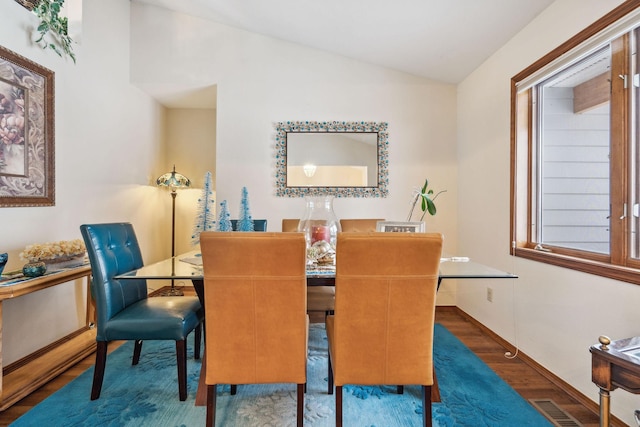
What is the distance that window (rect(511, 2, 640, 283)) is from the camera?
157 cm

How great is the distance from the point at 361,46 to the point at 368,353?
295 cm

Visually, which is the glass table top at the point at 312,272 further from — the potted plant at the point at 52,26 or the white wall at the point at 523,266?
the potted plant at the point at 52,26

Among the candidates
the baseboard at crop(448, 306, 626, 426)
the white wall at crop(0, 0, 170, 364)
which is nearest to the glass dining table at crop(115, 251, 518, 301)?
the baseboard at crop(448, 306, 626, 426)

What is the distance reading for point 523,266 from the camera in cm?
230

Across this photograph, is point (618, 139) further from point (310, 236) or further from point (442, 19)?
point (310, 236)

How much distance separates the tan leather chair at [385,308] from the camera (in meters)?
1.23

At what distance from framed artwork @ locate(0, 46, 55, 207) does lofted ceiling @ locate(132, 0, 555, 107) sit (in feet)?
5.57

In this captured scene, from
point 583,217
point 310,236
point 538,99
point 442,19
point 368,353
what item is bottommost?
point 368,353

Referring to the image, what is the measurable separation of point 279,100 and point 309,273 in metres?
2.50

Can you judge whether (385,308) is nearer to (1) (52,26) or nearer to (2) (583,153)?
(2) (583,153)

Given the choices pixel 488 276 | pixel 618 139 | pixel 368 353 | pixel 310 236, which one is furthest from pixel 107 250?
pixel 618 139

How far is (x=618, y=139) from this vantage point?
1624 mm

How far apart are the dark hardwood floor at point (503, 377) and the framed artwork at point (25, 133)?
1.19 metres

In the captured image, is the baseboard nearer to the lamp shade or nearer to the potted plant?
the lamp shade
